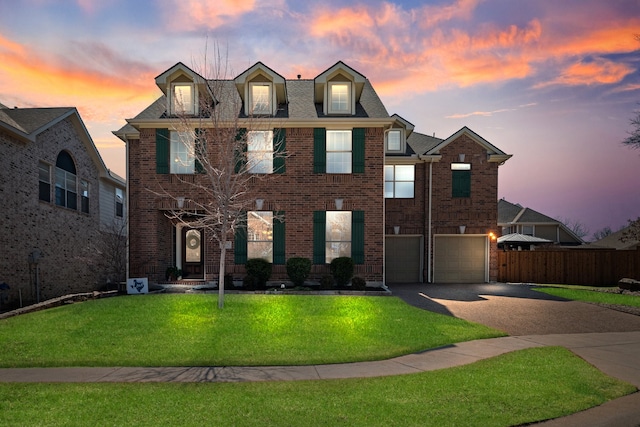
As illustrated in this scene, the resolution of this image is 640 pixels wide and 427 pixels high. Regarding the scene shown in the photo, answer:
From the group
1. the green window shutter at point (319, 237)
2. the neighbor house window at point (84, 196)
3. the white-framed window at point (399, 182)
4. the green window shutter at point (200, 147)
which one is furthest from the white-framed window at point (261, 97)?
the neighbor house window at point (84, 196)

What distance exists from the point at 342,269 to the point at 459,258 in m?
7.87

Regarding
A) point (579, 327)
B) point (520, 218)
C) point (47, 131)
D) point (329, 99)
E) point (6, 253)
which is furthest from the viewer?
point (520, 218)

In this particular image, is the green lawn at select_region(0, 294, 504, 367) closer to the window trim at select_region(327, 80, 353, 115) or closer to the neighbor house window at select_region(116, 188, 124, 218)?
the window trim at select_region(327, 80, 353, 115)

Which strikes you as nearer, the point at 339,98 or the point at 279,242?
the point at 279,242

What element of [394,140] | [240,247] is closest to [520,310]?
[240,247]

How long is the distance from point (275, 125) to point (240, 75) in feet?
8.57

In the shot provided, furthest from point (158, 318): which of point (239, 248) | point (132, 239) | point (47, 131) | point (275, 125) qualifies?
point (47, 131)

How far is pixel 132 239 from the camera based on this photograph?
1638 centimetres

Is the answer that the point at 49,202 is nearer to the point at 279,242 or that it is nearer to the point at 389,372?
the point at 279,242

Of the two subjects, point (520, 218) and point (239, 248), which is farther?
point (520, 218)

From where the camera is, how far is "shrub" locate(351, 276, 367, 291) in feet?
48.2

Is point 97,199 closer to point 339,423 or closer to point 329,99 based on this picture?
point 329,99

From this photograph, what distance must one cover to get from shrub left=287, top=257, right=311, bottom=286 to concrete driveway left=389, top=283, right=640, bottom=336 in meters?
3.69

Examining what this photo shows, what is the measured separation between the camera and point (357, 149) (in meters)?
16.0
